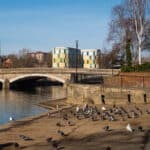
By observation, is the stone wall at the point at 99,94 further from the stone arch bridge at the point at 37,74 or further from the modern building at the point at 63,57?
the modern building at the point at 63,57

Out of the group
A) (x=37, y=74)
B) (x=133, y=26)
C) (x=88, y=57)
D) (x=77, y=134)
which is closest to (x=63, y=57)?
(x=88, y=57)

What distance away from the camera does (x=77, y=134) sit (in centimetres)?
2483

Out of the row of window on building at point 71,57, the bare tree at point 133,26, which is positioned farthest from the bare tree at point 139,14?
the row of window on building at point 71,57

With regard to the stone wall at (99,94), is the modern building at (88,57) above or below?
above

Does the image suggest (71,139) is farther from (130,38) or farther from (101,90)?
(130,38)

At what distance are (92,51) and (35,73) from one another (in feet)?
329

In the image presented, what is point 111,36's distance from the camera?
5884 centimetres

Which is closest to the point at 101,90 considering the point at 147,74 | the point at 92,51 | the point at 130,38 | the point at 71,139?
the point at 147,74

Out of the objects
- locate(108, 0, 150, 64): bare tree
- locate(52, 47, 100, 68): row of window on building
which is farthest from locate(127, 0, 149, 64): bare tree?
locate(52, 47, 100, 68): row of window on building

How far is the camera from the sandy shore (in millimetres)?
20719

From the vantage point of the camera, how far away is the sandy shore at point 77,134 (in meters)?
20.7

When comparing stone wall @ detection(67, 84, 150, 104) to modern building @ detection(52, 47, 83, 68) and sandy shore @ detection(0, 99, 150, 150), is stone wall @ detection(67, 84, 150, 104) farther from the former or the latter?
modern building @ detection(52, 47, 83, 68)

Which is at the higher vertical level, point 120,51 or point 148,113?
point 120,51

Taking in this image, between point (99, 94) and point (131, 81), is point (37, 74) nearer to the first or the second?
point (99, 94)
